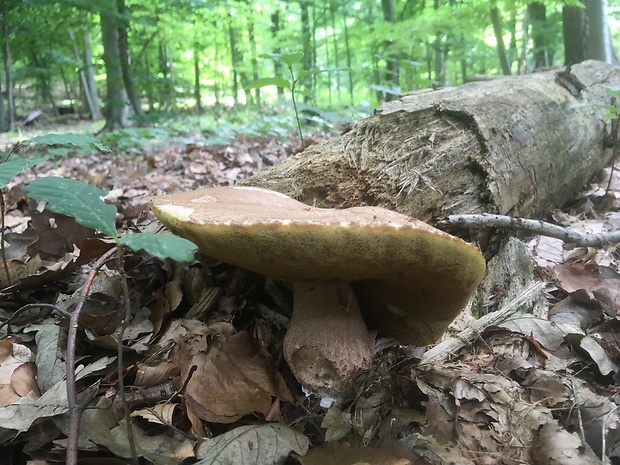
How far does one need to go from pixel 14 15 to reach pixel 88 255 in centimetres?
888

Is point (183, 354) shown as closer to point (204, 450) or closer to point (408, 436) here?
point (204, 450)

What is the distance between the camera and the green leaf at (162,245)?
38.3 inches

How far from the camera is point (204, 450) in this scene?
4.33ft

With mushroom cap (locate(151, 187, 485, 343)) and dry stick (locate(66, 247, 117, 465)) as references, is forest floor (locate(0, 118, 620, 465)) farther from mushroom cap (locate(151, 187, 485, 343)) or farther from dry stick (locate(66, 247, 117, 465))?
mushroom cap (locate(151, 187, 485, 343))

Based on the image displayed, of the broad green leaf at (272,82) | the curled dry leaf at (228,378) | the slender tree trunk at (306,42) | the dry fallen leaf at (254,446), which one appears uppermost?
the slender tree trunk at (306,42)

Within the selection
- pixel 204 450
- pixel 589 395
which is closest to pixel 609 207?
pixel 589 395

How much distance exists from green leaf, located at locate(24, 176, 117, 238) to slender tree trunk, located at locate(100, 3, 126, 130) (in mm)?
9257

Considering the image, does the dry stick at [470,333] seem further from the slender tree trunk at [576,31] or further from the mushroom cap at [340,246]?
the slender tree trunk at [576,31]

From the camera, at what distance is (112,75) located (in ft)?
33.3

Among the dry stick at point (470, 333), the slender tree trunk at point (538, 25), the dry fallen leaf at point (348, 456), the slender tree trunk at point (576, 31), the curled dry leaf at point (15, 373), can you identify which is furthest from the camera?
the slender tree trunk at point (538, 25)

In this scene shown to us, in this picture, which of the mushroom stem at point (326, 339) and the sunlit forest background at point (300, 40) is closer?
the mushroom stem at point (326, 339)

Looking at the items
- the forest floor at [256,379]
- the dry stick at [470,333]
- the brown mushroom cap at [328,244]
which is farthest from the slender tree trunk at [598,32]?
the brown mushroom cap at [328,244]

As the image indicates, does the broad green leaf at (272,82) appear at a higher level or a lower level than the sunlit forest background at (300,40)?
lower

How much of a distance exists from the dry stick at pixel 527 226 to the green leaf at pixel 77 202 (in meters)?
1.52
